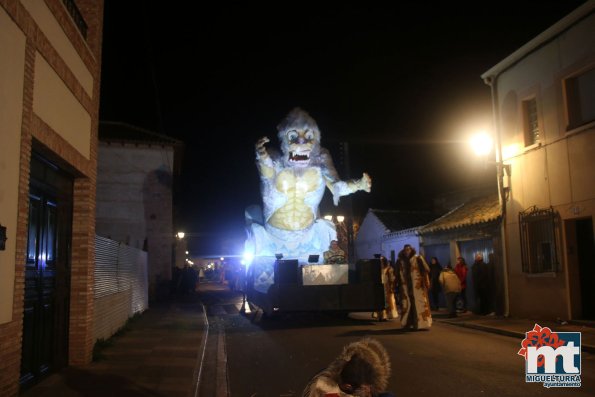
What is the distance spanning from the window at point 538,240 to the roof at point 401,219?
11810mm

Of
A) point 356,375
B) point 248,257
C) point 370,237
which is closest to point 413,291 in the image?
point 248,257

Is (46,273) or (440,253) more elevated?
(440,253)

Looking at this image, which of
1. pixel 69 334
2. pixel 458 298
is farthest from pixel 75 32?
pixel 458 298

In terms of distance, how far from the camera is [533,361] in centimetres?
618

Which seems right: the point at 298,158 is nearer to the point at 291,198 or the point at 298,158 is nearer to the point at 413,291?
the point at 291,198

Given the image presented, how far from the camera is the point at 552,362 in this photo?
21.2ft

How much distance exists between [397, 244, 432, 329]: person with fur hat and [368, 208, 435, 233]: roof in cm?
1262

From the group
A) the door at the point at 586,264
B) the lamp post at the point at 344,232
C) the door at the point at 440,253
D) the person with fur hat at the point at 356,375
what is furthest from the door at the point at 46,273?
the lamp post at the point at 344,232

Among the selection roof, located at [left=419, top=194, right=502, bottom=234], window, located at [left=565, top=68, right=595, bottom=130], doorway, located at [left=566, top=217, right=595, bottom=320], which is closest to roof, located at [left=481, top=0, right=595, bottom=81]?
window, located at [left=565, top=68, right=595, bottom=130]

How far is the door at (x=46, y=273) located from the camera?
265 inches

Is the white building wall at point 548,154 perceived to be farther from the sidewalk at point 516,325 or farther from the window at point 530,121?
the sidewalk at point 516,325

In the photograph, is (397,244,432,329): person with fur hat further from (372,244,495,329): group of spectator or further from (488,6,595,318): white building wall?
(488,6,595,318): white building wall

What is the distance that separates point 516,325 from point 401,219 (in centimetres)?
1501

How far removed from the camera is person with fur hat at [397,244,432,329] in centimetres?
1200
